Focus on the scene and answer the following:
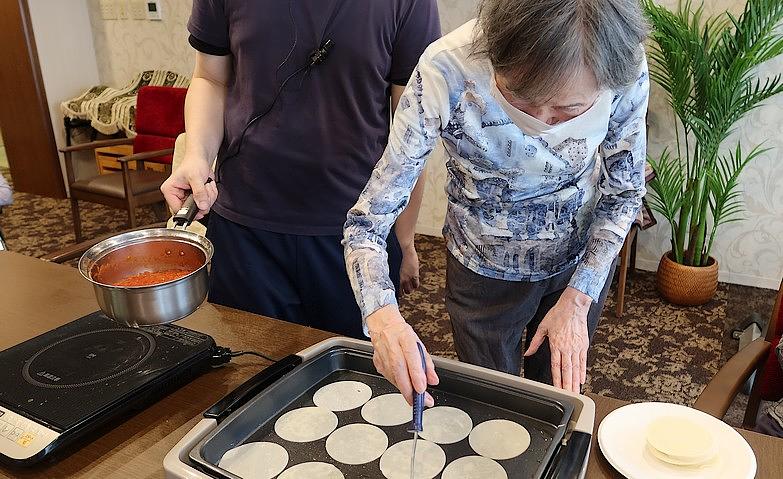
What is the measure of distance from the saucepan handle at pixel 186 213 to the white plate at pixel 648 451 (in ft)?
2.29

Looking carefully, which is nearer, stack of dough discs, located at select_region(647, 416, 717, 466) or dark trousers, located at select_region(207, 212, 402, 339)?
stack of dough discs, located at select_region(647, 416, 717, 466)

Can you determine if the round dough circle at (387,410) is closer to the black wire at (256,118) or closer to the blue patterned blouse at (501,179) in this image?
the blue patterned blouse at (501,179)

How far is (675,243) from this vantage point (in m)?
3.00

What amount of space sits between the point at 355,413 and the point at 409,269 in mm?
566

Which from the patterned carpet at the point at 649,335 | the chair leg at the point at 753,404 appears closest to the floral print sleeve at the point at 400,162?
the chair leg at the point at 753,404

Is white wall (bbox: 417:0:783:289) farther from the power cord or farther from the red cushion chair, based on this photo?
the power cord

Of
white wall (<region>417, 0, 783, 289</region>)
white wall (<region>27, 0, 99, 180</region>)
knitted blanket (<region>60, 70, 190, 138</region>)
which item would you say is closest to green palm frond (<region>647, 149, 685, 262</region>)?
white wall (<region>417, 0, 783, 289</region>)

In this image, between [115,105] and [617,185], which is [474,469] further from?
[115,105]

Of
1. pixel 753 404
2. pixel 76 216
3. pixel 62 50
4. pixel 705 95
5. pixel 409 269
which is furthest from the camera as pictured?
pixel 62 50

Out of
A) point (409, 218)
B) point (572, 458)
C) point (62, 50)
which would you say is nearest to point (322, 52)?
point (409, 218)

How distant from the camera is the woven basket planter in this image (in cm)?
293

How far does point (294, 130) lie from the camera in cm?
131

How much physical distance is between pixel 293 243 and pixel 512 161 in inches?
19.8

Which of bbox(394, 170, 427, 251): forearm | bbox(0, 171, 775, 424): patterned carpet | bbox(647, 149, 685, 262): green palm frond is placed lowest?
bbox(0, 171, 775, 424): patterned carpet
